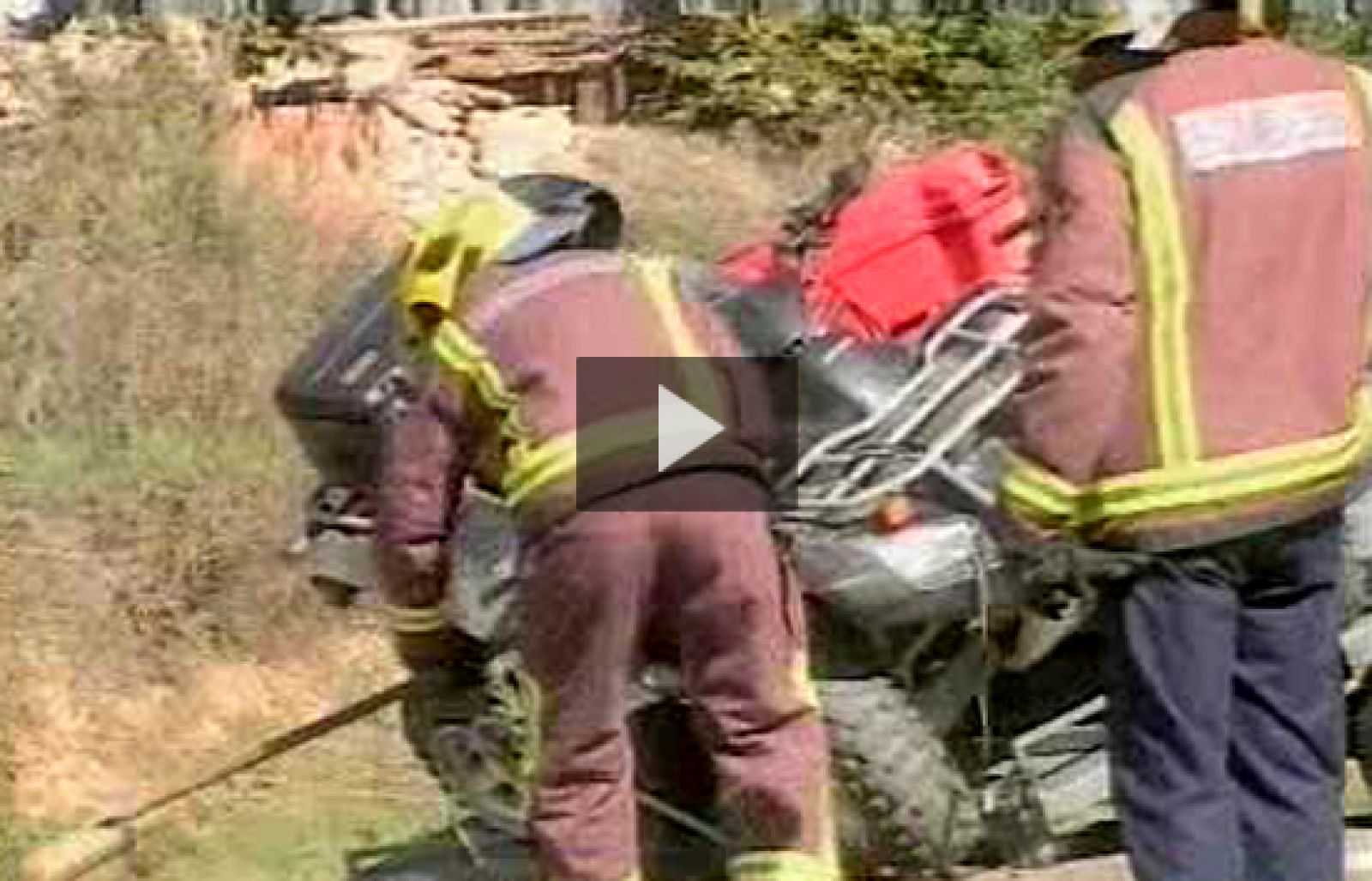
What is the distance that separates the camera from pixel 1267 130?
233 inches

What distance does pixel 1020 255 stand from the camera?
7.36m

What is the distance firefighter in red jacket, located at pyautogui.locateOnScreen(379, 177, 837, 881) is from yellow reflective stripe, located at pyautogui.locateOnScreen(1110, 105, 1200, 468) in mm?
909

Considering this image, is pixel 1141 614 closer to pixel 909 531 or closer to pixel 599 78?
pixel 909 531

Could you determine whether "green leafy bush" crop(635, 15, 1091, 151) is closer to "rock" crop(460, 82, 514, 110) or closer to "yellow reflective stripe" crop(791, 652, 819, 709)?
"rock" crop(460, 82, 514, 110)

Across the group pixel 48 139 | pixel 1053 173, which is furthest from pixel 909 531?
pixel 48 139

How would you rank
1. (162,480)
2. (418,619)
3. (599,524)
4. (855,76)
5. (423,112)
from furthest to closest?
(855,76)
(423,112)
(162,480)
(418,619)
(599,524)

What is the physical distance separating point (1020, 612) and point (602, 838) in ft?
3.57

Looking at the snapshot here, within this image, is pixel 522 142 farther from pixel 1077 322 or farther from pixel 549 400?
pixel 1077 322

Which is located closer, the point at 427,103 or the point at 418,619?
the point at 418,619

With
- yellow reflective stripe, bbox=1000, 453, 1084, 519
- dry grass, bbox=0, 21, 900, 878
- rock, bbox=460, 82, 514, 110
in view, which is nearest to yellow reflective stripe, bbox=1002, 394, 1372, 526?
yellow reflective stripe, bbox=1000, 453, 1084, 519

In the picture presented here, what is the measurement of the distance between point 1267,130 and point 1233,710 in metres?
0.98

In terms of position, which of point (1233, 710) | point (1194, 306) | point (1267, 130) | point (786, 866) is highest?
point (1267, 130)

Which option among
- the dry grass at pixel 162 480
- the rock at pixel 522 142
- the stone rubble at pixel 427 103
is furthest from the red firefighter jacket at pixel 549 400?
the rock at pixel 522 142

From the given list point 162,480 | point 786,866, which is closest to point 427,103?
point 162,480
